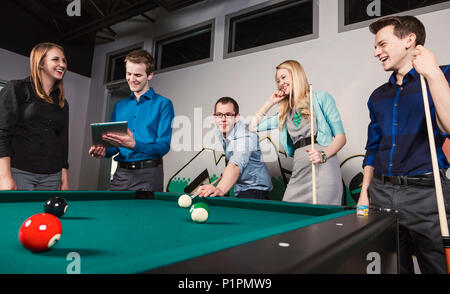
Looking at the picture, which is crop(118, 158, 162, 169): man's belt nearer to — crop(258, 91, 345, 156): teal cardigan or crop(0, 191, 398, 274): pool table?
crop(0, 191, 398, 274): pool table

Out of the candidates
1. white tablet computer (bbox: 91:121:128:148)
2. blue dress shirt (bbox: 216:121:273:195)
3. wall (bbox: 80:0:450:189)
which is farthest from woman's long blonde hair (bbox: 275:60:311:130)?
white tablet computer (bbox: 91:121:128:148)

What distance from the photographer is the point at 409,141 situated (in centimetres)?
148

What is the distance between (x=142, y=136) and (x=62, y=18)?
3751 millimetres

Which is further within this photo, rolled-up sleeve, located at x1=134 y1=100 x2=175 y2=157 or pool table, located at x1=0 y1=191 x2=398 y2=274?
rolled-up sleeve, located at x1=134 y1=100 x2=175 y2=157

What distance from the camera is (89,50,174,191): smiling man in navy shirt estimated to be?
7.24 ft

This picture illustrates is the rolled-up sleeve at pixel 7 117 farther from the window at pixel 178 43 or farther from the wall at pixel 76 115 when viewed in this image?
the wall at pixel 76 115

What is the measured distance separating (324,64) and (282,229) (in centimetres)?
295

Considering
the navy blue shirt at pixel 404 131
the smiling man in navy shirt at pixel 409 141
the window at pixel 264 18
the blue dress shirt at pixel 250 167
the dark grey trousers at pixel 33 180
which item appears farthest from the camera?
the window at pixel 264 18

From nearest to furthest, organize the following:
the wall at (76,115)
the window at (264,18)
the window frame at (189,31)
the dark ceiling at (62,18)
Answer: the window at (264,18) < the window frame at (189,31) < the dark ceiling at (62,18) < the wall at (76,115)

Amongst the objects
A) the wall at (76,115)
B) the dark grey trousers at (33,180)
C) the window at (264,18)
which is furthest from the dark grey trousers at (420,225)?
the wall at (76,115)

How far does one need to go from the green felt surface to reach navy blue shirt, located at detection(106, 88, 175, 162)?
2.93 ft

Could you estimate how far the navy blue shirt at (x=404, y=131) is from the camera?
56.4 inches

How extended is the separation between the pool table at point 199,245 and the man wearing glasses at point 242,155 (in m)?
1.04

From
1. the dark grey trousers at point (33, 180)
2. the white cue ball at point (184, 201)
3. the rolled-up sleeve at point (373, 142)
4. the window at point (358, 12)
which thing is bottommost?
the white cue ball at point (184, 201)
